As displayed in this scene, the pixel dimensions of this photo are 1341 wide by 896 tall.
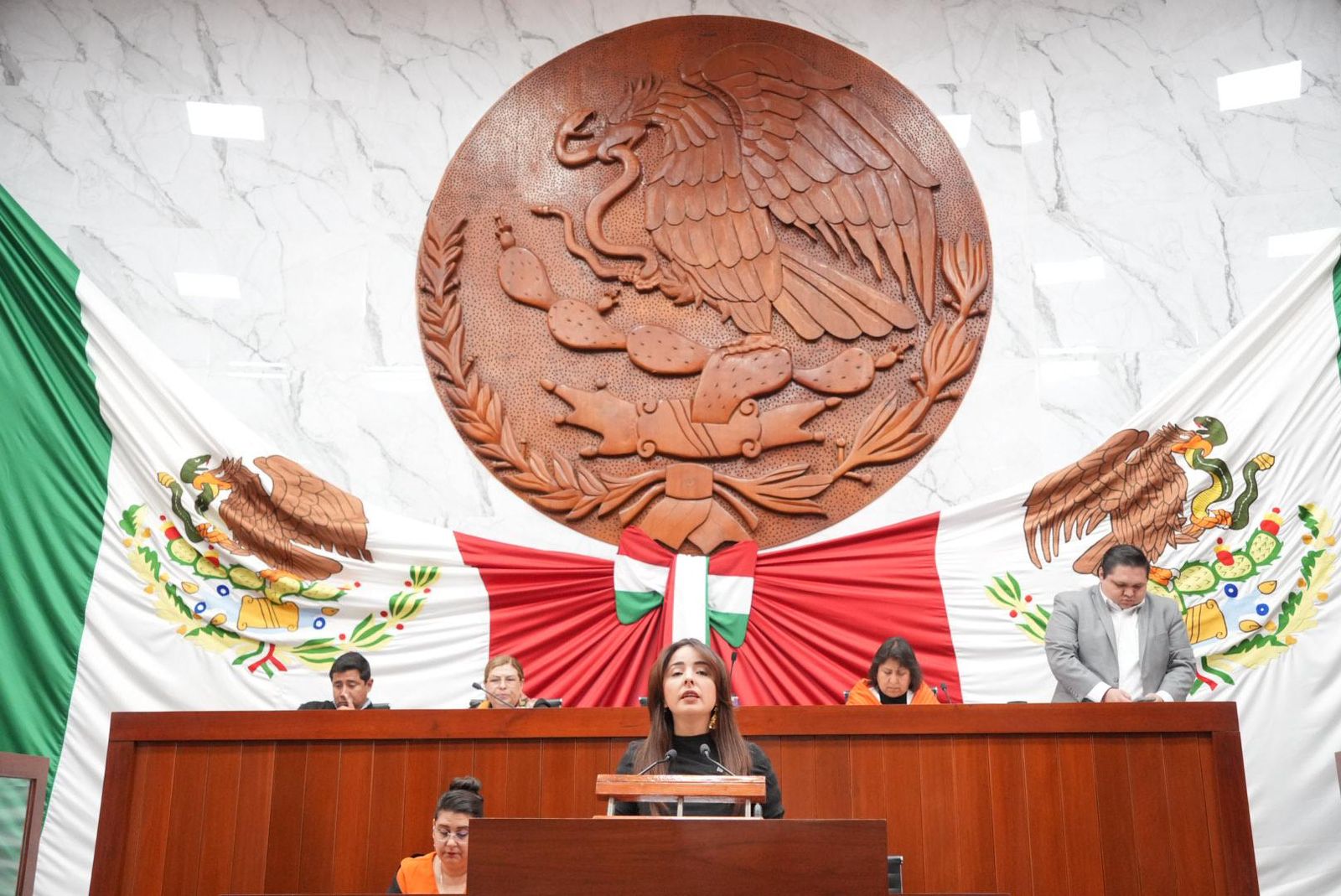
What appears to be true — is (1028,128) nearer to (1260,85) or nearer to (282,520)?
(1260,85)

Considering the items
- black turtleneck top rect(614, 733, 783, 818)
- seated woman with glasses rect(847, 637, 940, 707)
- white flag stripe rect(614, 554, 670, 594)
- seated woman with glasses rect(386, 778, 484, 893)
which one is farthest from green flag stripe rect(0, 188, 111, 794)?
seated woman with glasses rect(847, 637, 940, 707)

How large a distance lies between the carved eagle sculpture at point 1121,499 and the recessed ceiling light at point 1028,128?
145 centimetres

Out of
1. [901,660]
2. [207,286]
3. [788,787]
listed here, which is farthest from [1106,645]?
[207,286]

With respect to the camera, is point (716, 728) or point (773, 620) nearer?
point (716, 728)

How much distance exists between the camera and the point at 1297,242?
541cm

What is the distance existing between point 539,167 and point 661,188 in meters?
0.58

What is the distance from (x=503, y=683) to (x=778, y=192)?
2.64m

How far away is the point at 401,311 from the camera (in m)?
5.65

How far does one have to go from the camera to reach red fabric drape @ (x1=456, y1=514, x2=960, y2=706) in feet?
16.2

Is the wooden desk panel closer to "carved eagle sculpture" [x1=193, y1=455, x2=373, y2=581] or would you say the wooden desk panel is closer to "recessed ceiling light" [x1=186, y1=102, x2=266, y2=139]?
"carved eagle sculpture" [x1=193, y1=455, x2=373, y2=581]

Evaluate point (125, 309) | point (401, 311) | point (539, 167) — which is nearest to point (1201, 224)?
point (539, 167)

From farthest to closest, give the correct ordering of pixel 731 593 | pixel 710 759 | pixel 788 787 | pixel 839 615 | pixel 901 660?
1. pixel 731 593
2. pixel 839 615
3. pixel 901 660
4. pixel 788 787
5. pixel 710 759

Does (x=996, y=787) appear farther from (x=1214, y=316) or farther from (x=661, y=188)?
(x=661, y=188)

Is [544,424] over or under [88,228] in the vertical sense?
under
